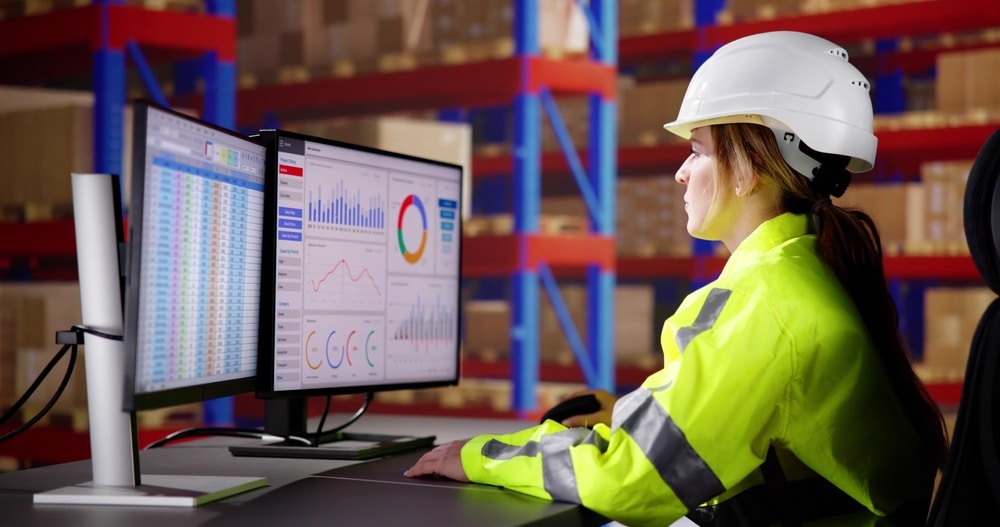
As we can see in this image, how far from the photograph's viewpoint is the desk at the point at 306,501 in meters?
1.56

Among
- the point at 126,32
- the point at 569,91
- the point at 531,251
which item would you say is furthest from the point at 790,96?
the point at 569,91

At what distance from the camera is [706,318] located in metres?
1.73

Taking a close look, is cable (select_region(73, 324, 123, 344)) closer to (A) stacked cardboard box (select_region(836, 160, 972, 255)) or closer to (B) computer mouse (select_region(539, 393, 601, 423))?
(B) computer mouse (select_region(539, 393, 601, 423))

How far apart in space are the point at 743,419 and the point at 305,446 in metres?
0.99

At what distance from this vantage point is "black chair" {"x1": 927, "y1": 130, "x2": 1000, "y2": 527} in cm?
146

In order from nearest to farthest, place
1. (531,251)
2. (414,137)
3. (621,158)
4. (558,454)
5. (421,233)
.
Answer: (558,454) → (421,233) → (531,251) → (414,137) → (621,158)

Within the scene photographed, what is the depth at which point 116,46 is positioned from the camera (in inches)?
227

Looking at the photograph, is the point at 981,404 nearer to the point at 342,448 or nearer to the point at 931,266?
the point at 342,448

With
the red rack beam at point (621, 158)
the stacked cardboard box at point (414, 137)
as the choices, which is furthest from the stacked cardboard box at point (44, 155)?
the red rack beam at point (621, 158)

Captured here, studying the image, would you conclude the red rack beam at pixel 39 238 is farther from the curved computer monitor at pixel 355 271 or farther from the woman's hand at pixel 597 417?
the woman's hand at pixel 597 417

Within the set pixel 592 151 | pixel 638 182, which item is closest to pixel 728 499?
pixel 592 151

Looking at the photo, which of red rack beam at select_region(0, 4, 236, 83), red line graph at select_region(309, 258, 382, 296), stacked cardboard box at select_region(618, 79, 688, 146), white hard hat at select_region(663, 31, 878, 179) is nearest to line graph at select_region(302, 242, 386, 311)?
red line graph at select_region(309, 258, 382, 296)

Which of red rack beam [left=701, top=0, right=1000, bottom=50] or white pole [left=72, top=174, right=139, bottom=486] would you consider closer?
white pole [left=72, top=174, right=139, bottom=486]

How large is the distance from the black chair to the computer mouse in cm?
87
